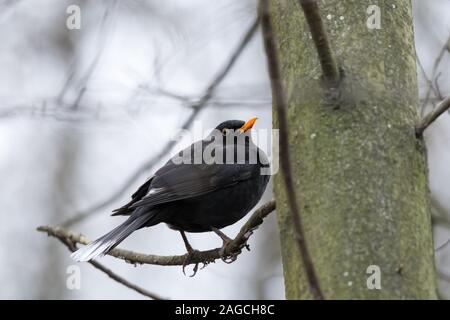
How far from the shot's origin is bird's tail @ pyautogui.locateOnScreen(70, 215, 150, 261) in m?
3.37

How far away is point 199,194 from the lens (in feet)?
13.4

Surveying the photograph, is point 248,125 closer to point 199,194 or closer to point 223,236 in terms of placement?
point 199,194

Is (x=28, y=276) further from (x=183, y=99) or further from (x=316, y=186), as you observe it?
(x=316, y=186)

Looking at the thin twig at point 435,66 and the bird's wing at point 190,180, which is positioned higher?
the thin twig at point 435,66

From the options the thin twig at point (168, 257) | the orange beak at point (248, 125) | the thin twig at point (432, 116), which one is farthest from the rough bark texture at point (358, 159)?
the orange beak at point (248, 125)

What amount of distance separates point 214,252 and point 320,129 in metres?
1.52

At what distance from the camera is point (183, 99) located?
3436 mm

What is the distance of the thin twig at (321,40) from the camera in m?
1.89

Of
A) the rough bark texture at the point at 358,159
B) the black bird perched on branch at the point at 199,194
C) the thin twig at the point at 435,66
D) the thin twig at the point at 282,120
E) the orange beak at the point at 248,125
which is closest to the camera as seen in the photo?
the thin twig at the point at 282,120

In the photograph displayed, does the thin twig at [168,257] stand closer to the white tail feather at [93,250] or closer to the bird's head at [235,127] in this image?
the white tail feather at [93,250]

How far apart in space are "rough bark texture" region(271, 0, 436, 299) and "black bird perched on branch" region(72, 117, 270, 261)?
1492mm

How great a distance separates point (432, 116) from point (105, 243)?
191 centimetres

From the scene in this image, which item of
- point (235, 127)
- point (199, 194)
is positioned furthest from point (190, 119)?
point (235, 127)
